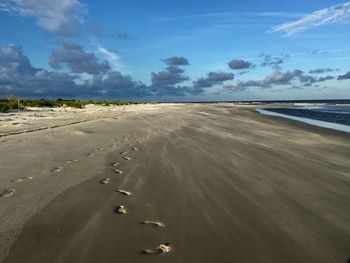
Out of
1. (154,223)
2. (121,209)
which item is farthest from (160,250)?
(121,209)

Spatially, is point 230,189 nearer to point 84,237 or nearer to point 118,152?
point 84,237

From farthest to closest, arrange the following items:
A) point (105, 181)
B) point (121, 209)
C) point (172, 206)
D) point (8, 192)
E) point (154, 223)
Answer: point (105, 181) < point (8, 192) < point (172, 206) < point (121, 209) < point (154, 223)

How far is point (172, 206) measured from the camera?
5.42 m

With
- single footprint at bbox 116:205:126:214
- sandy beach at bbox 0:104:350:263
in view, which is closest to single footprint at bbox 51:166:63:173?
sandy beach at bbox 0:104:350:263

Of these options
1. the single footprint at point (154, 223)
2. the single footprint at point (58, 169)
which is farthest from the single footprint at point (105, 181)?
the single footprint at point (154, 223)

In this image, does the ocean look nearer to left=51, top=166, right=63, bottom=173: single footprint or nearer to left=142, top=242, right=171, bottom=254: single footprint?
left=51, top=166, right=63, bottom=173: single footprint

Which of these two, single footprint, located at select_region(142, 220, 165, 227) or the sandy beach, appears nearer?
the sandy beach

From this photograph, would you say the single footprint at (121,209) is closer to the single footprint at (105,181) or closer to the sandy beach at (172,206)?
the sandy beach at (172,206)

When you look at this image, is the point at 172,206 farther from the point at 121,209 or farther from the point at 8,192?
the point at 8,192

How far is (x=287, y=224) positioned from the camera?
482 centimetres

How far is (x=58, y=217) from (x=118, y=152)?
5.33 metres

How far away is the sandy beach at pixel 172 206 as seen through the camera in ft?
12.8

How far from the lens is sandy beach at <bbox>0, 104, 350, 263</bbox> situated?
12.8ft

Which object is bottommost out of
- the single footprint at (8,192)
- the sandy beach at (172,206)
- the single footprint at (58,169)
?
the sandy beach at (172,206)
